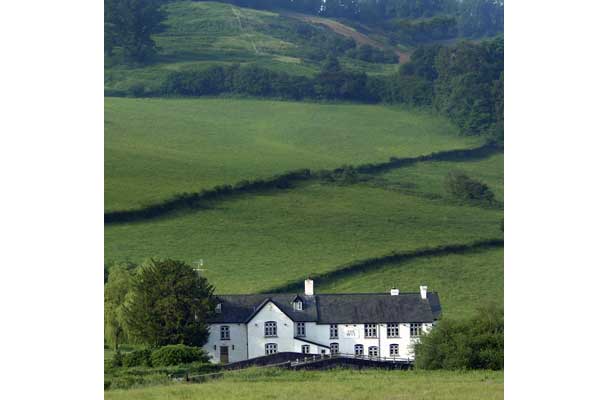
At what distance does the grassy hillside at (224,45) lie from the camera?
131 feet

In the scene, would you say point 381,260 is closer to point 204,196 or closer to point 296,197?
point 296,197

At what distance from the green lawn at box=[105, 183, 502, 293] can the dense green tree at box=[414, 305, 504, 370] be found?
313 inches

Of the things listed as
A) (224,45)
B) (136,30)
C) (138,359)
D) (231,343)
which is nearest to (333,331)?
(231,343)

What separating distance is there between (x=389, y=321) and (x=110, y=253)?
10008 millimetres

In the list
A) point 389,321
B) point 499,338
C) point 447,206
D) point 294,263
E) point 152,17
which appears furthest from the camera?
point 152,17

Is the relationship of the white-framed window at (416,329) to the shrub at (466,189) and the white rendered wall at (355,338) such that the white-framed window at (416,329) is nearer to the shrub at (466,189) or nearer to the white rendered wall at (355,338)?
the white rendered wall at (355,338)

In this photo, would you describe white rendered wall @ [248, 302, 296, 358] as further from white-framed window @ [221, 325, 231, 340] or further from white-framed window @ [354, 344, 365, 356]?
white-framed window @ [354, 344, 365, 356]

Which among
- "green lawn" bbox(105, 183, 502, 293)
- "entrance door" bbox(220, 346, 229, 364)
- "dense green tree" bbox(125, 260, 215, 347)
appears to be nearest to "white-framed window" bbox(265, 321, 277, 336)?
"entrance door" bbox(220, 346, 229, 364)

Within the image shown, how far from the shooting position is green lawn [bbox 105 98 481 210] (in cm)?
3919

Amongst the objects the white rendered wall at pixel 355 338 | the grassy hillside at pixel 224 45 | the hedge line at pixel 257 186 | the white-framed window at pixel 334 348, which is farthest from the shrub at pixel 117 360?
the grassy hillside at pixel 224 45
